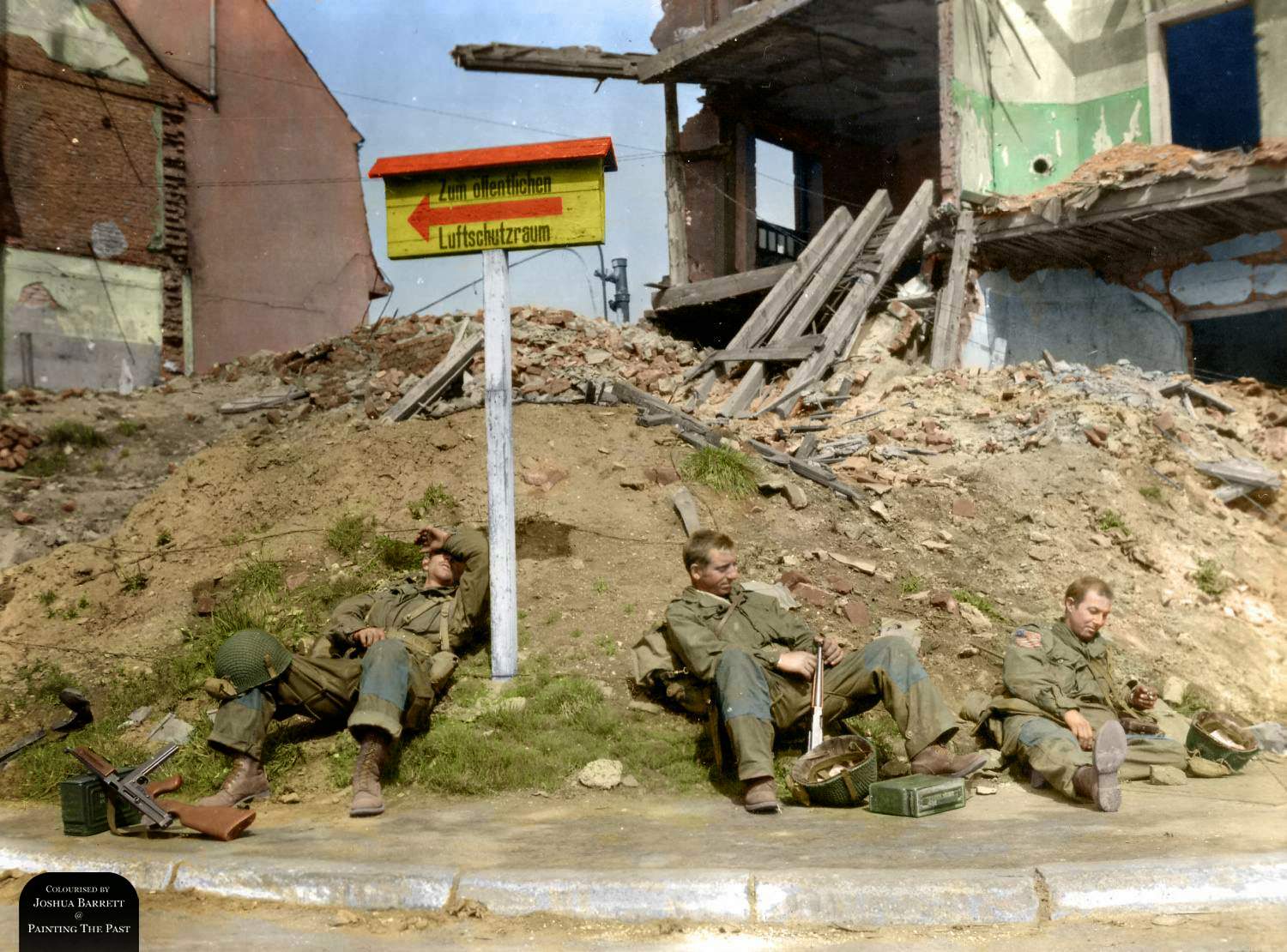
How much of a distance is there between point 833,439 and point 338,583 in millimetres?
Result: 5216

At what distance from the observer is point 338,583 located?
722 centimetres

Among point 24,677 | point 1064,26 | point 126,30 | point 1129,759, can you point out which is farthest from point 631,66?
point 1129,759

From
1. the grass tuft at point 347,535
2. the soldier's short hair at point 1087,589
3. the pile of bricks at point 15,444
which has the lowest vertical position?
the soldier's short hair at point 1087,589

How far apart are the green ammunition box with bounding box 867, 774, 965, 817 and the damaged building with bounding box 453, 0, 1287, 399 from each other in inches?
360

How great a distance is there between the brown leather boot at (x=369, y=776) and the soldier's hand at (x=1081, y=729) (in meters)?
3.16

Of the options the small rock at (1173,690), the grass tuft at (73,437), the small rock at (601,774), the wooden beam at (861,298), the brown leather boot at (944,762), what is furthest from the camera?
the wooden beam at (861,298)

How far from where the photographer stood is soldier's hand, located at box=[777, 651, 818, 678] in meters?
4.98

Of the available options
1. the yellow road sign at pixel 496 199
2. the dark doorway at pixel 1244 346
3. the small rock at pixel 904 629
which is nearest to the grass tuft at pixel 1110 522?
the small rock at pixel 904 629

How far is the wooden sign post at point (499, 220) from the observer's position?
6.02m

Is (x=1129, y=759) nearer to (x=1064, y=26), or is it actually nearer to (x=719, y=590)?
(x=719, y=590)

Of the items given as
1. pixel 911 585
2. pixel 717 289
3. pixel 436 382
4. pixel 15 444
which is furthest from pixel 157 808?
pixel 717 289

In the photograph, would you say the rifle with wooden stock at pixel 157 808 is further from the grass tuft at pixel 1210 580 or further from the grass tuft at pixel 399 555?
the grass tuft at pixel 1210 580

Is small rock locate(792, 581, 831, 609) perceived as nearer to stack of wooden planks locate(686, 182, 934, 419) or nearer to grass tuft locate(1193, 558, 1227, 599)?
grass tuft locate(1193, 558, 1227, 599)

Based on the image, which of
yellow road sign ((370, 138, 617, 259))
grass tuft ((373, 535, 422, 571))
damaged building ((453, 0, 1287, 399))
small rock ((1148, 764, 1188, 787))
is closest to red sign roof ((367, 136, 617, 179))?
yellow road sign ((370, 138, 617, 259))
